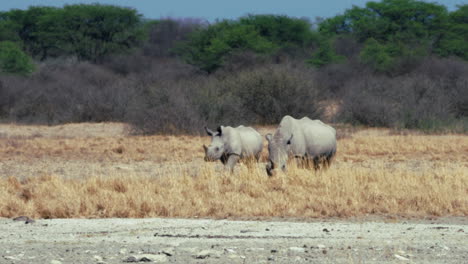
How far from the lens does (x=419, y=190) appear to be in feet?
42.1

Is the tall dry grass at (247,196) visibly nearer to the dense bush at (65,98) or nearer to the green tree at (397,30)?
the dense bush at (65,98)

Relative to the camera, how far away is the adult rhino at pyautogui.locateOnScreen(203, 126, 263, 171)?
52.0 ft

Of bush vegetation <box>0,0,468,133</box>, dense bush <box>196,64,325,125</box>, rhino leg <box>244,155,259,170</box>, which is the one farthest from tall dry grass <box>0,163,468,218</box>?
dense bush <box>196,64,325,125</box>

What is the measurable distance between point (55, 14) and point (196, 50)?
40.9 feet

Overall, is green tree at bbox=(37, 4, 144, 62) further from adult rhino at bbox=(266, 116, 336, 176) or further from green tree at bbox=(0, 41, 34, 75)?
adult rhino at bbox=(266, 116, 336, 176)

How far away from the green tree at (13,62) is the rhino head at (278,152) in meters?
35.4

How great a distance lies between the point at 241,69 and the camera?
40.2 m

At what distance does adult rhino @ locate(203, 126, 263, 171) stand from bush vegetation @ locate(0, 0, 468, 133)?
10462 mm

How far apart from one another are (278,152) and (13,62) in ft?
120

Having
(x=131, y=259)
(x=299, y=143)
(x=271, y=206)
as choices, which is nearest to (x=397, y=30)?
(x=299, y=143)

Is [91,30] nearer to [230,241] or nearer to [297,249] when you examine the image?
[230,241]

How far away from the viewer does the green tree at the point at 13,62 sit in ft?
158

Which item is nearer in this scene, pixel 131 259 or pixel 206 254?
pixel 131 259

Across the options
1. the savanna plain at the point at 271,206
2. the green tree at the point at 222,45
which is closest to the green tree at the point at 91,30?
the green tree at the point at 222,45
